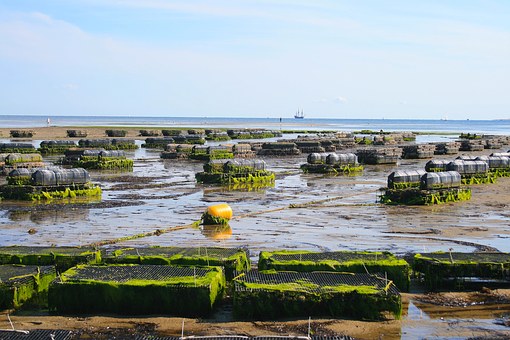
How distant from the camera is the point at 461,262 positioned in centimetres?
1738

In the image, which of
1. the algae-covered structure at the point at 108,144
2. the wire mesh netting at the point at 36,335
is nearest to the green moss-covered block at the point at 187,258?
the wire mesh netting at the point at 36,335

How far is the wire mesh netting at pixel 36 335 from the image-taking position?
40.3 feet

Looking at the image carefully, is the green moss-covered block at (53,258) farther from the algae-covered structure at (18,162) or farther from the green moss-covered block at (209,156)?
the green moss-covered block at (209,156)

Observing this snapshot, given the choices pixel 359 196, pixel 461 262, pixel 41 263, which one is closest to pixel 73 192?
pixel 359 196

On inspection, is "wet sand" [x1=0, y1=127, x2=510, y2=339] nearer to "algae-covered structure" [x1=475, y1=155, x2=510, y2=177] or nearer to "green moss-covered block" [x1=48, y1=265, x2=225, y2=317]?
"green moss-covered block" [x1=48, y1=265, x2=225, y2=317]

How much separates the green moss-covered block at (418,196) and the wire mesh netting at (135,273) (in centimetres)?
1929

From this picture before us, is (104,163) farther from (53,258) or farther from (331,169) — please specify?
(53,258)

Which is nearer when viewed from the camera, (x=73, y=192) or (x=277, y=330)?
(x=277, y=330)

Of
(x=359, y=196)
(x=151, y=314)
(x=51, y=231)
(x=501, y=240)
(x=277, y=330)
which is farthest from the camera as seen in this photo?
(x=359, y=196)

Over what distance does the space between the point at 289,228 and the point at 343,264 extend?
384 inches

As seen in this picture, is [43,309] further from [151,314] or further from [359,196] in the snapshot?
[359,196]

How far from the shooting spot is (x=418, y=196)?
3350 centimetres

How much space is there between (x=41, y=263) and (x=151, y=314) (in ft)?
15.4

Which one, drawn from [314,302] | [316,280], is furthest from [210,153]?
[314,302]
